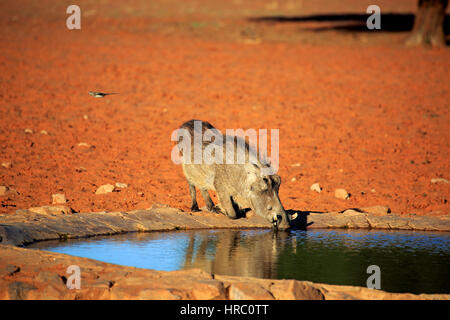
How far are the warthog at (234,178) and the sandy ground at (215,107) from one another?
4.44ft

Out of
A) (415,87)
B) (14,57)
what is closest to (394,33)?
(415,87)

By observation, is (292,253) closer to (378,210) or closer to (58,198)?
(378,210)

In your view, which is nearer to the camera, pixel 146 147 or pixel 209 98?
pixel 146 147

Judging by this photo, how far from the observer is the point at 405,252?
24.2ft

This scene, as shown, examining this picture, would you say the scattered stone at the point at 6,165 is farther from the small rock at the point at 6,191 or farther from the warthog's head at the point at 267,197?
the warthog's head at the point at 267,197

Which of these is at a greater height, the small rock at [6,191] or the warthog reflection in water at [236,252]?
the small rock at [6,191]

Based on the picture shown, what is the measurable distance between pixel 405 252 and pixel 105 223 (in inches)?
151

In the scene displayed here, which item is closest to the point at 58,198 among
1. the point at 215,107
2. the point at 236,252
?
the point at 236,252

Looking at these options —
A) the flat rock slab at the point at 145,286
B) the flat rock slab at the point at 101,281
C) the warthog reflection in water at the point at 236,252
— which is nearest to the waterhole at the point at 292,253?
the warthog reflection in water at the point at 236,252

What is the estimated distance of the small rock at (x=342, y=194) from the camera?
11.1m

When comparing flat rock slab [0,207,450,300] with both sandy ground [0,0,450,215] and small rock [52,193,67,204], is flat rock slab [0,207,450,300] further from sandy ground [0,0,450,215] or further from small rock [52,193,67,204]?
sandy ground [0,0,450,215]

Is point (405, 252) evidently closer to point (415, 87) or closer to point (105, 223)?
point (105, 223)

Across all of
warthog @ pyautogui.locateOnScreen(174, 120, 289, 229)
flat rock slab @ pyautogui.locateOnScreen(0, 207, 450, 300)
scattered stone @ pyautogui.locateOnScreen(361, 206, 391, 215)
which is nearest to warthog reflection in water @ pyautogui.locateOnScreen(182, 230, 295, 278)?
warthog @ pyautogui.locateOnScreen(174, 120, 289, 229)

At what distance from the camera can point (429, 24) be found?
26328 millimetres
